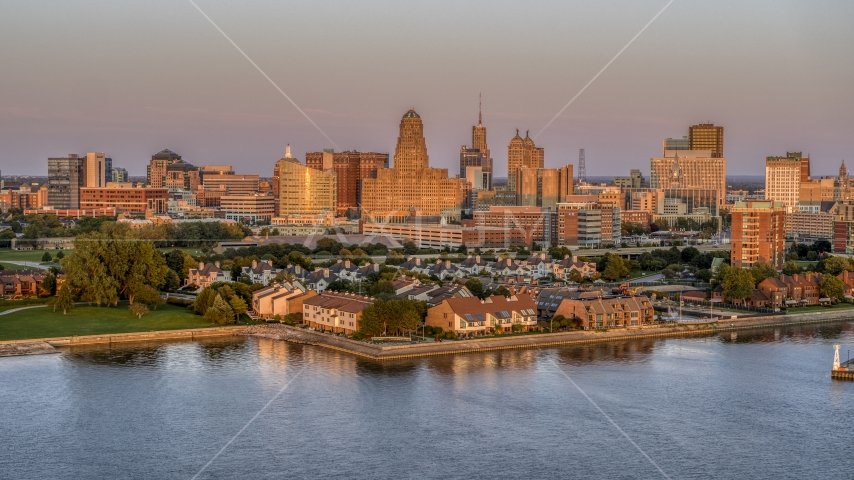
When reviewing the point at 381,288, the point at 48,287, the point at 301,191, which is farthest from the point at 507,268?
the point at 301,191

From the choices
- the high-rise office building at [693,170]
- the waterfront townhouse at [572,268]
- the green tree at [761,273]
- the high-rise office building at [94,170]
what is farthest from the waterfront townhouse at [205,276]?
the high-rise office building at [693,170]

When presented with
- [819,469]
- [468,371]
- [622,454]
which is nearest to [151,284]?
[468,371]

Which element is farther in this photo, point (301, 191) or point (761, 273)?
point (301, 191)

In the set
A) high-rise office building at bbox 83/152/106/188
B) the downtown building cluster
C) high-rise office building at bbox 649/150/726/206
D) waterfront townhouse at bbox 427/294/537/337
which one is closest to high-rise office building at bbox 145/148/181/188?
the downtown building cluster

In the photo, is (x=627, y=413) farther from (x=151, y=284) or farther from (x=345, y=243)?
(x=345, y=243)

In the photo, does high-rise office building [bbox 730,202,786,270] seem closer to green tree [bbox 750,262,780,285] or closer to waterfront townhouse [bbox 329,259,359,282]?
green tree [bbox 750,262,780,285]

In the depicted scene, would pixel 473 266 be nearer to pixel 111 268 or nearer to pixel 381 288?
pixel 381 288
